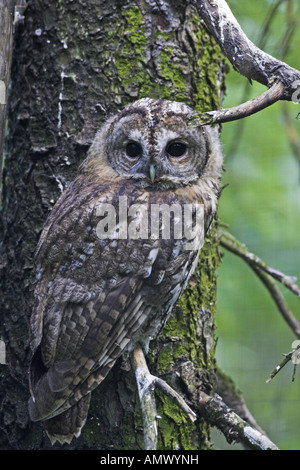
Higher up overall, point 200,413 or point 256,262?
point 256,262

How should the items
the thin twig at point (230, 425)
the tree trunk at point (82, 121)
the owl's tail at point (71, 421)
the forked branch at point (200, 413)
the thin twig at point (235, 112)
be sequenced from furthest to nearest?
1. the tree trunk at point (82, 121)
2. the owl's tail at point (71, 421)
3. the thin twig at point (230, 425)
4. the forked branch at point (200, 413)
5. the thin twig at point (235, 112)

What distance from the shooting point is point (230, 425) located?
2.06m

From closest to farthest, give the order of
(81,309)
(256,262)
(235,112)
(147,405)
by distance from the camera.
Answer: (235,112) < (147,405) < (81,309) < (256,262)

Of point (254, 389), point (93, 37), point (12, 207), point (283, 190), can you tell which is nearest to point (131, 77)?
point (93, 37)

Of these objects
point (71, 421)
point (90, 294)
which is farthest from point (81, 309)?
point (71, 421)

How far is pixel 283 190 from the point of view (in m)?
3.63

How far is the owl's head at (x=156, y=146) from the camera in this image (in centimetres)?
204

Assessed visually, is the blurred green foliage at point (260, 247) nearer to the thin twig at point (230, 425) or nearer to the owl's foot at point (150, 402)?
the thin twig at point (230, 425)

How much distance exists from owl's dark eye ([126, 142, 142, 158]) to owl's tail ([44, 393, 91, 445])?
83 centimetres

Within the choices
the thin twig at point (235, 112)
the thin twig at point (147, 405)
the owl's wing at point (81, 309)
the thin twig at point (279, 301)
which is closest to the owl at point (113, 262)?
the owl's wing at point (81, 309)

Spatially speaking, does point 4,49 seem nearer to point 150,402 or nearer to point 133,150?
point 133,150

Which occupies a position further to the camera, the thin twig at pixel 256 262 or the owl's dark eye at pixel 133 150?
the thin twig at pixel 256 262

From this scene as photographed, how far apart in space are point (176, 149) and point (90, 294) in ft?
1.92

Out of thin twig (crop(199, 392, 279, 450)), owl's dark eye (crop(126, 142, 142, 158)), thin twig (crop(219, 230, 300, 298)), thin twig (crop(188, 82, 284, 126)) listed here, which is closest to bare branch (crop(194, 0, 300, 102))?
thin twig (crop(188, 82, 284, 126))
